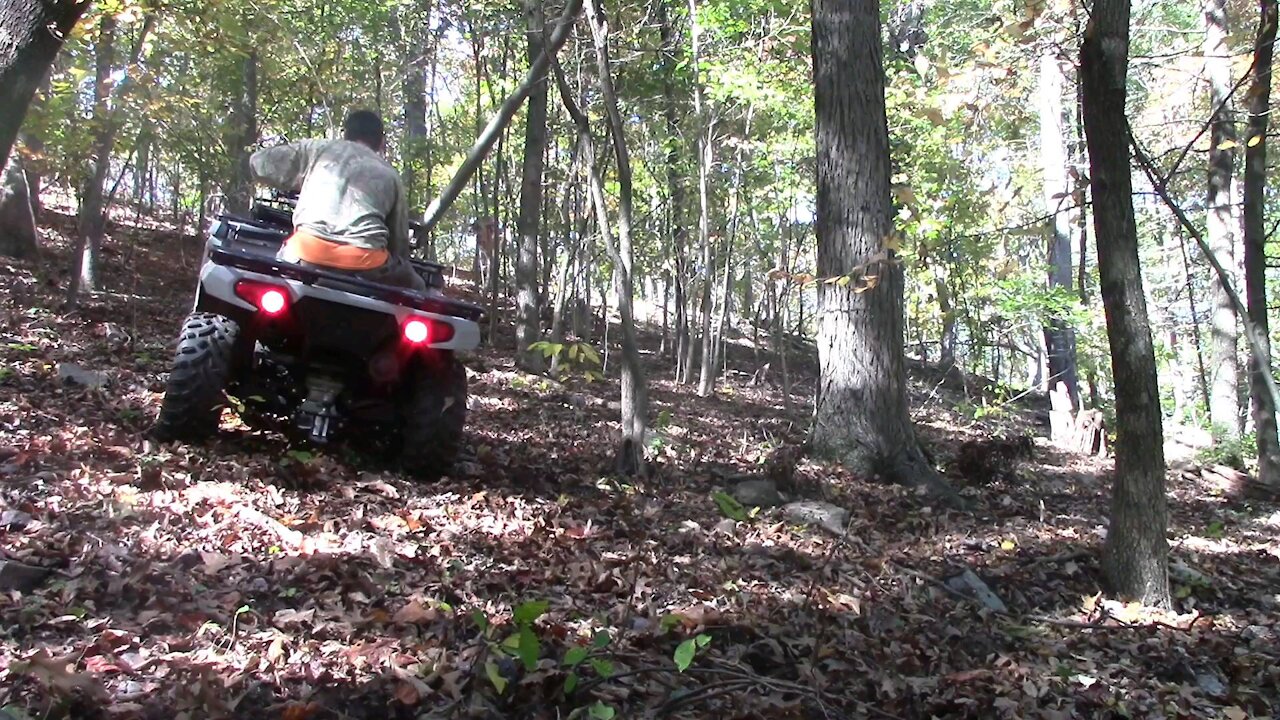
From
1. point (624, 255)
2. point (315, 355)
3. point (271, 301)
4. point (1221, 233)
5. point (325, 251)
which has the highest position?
point (1221, 233)

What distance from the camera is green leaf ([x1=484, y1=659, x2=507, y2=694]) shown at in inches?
116

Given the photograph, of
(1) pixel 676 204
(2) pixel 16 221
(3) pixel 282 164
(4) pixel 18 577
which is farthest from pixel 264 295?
(1) pixel 676 204

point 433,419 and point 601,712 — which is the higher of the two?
point 433,419

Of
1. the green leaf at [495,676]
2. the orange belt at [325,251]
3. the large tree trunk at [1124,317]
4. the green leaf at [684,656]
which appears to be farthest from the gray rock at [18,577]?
the large tree trunk at [1124,317]

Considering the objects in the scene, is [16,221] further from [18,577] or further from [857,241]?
[18,577]

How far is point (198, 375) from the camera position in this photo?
5051 millimetres

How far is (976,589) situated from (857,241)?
139 inches

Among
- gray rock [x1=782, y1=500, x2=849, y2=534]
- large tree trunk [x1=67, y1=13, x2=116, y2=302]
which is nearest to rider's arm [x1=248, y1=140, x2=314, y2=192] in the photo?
gray rock [x1=782, y1=500, x2=849, y2=534]

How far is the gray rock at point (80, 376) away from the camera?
21.1 feet

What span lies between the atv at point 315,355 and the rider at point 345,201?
0.57 ft

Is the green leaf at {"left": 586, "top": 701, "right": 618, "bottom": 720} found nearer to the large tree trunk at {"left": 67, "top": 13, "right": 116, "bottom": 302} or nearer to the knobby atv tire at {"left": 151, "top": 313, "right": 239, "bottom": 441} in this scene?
the knobby atv tire at {"left": 151, "top": 313, "right": 239, "bottom": 441}

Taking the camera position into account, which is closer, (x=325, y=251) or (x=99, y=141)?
(x=325, y=251)

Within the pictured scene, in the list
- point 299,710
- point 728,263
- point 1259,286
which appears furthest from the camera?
point 728,263

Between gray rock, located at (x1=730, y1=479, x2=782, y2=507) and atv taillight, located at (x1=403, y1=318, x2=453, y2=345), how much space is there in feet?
7.68
